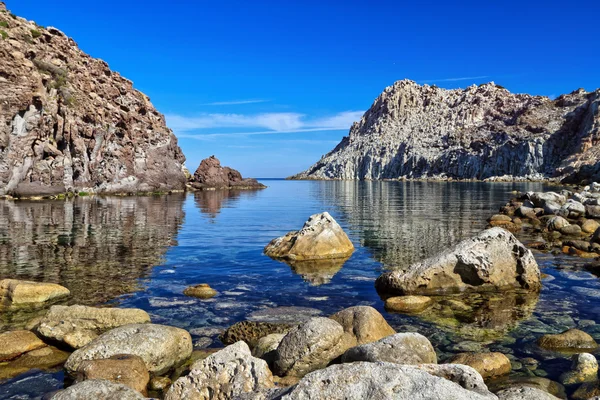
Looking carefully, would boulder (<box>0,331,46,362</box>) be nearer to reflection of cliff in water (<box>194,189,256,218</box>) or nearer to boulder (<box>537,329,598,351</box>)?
boulder (<box>537,329,598,351</box>)

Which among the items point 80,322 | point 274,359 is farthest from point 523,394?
point 80,322

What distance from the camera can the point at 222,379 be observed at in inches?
261

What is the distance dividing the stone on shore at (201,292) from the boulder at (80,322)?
3073 millimetres

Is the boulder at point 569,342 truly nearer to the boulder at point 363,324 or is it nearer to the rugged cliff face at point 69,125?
Result: the boulder at point 363,324

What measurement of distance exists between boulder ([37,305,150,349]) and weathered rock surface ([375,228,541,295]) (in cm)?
833

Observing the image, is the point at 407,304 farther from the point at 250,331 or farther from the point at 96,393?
the point at 96,393

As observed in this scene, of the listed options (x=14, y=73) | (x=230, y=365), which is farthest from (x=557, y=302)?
(x=14, y=73)

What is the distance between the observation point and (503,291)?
15.0 meters

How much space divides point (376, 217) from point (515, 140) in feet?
567

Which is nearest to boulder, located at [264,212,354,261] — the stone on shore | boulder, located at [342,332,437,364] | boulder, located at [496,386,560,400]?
the stone on shore

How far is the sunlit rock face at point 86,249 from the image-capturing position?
16172 mm

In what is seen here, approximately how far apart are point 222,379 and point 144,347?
9.35 feet

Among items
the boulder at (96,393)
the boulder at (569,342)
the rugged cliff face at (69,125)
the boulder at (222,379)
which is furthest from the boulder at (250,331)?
the rugged cliff face at (69,125)

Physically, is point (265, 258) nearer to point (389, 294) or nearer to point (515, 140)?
point (389, 294)
